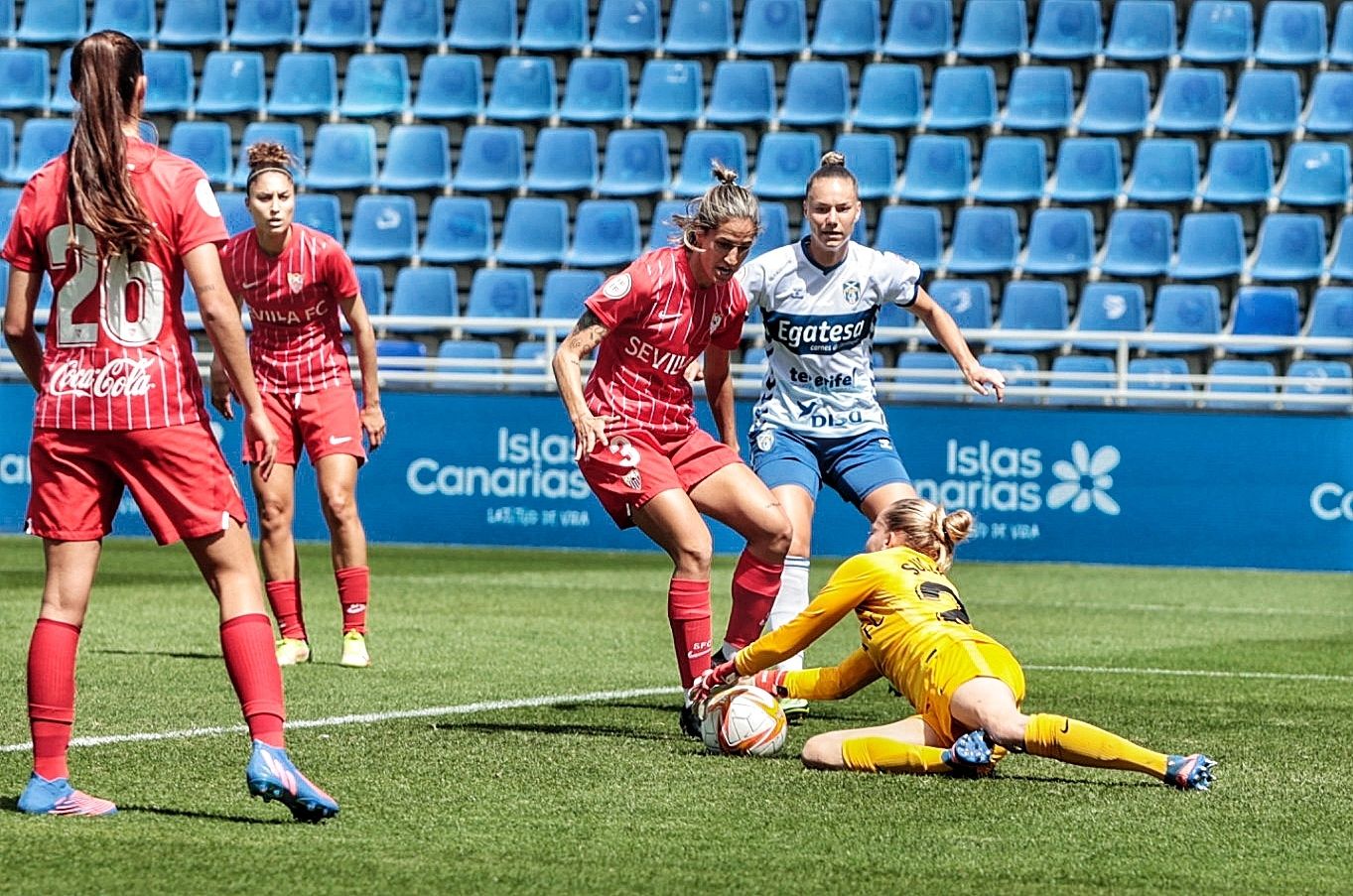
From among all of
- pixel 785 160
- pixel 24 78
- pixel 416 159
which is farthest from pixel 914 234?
pixel 24 78

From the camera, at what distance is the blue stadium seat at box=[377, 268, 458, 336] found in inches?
791

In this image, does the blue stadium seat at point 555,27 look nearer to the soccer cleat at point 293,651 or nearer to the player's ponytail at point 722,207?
the soccer cleat at point 293,651

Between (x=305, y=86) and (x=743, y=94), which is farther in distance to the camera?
(x=305, y=86)

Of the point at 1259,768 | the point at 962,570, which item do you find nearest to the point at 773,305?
the point at 1259,768

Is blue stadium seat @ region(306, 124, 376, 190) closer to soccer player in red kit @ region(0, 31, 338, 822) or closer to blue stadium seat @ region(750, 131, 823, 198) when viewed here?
blue stadium seat @ region(750, 131, 823, 198)

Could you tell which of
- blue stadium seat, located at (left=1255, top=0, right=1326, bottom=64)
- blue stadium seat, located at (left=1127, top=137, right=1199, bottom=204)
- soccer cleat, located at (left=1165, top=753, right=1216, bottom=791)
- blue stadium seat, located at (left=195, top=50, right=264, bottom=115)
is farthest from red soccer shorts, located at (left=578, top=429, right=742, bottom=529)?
blue stadium seat, located at (left=195, top=50, right=264, bottom=115)

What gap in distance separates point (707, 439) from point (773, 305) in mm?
755

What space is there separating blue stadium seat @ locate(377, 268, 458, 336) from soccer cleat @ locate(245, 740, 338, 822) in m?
15.0

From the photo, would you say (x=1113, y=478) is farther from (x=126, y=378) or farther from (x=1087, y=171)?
(x=126, y=378)

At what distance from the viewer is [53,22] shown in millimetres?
22984

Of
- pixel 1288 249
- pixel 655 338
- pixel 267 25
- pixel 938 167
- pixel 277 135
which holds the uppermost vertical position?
pixel 267 25

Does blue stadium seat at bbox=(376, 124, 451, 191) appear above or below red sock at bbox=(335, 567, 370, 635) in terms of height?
above

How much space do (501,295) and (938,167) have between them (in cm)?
424

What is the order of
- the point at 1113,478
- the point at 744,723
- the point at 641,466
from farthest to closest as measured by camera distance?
the point at 1113,478, the point at 641,466, the point at 744,723
